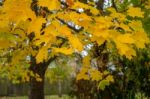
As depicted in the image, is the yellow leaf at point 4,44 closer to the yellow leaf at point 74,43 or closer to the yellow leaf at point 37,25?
the yellow leaf at point 37,25

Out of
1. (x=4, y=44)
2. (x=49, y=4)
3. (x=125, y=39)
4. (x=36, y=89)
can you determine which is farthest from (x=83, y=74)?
(x=36, y=89)

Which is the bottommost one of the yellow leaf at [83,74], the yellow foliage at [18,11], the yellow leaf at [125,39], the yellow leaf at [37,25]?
the yellow leaf at [83,74]

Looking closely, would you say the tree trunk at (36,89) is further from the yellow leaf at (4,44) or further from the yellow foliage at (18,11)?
the yellow foliage at (18,11)

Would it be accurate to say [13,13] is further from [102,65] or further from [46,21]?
Answer: [102,65]

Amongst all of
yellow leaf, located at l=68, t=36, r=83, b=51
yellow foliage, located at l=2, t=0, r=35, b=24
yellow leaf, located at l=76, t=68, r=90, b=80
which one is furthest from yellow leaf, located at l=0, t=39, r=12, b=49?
yellow leaf, located at l=68, t=36, r=83, b=51

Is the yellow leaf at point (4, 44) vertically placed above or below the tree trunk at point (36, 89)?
below

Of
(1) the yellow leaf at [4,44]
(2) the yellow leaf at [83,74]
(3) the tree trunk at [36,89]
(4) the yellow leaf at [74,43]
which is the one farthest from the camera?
(3) the tree trunk at [36,89]

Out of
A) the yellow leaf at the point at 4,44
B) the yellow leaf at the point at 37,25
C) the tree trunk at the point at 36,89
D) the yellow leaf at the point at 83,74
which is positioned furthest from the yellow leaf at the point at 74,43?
the tree trunk at the point at 36,89

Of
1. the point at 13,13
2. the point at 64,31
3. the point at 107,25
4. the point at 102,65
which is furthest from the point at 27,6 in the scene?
the point at 102,65

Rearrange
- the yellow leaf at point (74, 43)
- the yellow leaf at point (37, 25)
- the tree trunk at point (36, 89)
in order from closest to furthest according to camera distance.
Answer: the yellow leaf at point (74, 43) < the yellow leaf at point (37, 25) < the tree trunk at point (36, 89)

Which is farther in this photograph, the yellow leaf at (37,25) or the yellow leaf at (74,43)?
the yellow leaf at (37,25)

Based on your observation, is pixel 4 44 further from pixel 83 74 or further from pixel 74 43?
pixel 74 43

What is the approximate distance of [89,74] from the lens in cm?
357

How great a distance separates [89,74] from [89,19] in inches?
51.6
